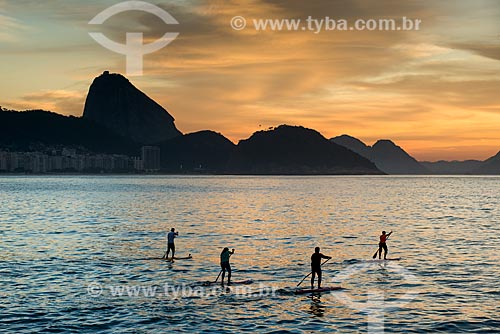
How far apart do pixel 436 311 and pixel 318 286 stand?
8045mm

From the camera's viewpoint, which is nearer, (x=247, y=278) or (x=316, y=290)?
(x=316, y=290)

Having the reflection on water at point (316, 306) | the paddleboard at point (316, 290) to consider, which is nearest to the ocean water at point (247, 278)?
the reflection on water at point (316, 306)

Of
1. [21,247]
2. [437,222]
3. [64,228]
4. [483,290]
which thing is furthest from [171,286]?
[437,222]

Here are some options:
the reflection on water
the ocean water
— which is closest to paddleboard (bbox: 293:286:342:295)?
the reflection on water

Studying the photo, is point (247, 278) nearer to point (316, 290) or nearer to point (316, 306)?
point (316, 290)

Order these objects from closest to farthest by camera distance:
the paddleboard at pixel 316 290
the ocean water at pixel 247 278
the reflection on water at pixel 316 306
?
1. the ocean water at pixel 247 278
2. the reflection on water at pixel 316 306
3. the paddleboard at pixel 316 290

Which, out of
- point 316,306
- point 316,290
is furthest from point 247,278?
point 316,306

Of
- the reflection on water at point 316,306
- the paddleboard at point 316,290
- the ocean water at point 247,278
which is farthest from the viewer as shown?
the paddleboard at point 316,290

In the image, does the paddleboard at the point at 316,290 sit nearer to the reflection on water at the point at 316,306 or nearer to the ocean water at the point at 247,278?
the reflection on water at the point at 316,306

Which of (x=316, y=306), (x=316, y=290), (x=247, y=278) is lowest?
(x=316, y=306)

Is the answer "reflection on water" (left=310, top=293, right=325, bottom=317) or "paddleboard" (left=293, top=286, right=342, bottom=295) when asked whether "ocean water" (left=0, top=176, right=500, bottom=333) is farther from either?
"paddleboard" (left=293, top=286, right=342, bottom=295)

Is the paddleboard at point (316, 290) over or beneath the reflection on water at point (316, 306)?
over

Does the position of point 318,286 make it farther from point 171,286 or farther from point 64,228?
point 64,228

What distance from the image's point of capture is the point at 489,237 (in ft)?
225
